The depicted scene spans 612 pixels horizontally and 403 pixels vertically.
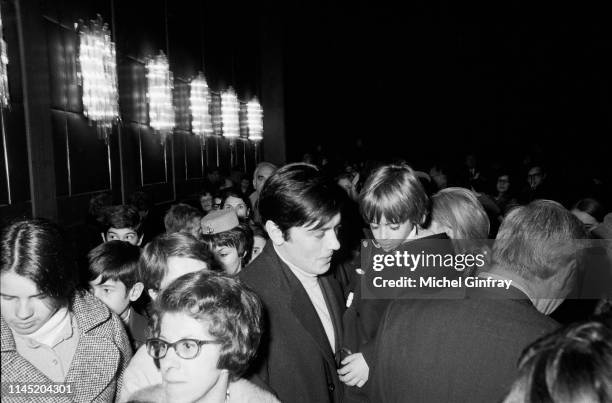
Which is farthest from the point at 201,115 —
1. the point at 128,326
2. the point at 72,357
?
the point at 72,357

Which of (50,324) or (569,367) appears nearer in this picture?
(569,367)

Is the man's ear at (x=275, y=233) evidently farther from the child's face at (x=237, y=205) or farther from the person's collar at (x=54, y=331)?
the child's face at (x=237, y=205)

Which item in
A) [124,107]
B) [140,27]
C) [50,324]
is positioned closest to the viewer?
[50,324]

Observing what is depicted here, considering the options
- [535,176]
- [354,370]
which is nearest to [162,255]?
[354,370]

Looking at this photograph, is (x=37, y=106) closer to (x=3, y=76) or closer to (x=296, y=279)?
(x=3, y=76)

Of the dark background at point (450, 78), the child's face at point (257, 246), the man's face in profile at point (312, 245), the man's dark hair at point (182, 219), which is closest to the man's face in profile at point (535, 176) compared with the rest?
the child's face at point (257, 246)

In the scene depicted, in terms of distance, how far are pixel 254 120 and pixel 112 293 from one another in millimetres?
13477

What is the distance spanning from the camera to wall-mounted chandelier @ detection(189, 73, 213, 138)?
10.8 m

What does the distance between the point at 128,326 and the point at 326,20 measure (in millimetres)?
17750

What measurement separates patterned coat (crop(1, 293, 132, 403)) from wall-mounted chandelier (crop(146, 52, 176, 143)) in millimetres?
7030

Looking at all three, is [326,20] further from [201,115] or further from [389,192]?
[389,192]

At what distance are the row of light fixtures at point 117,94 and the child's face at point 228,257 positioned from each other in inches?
98.4

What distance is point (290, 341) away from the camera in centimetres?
197

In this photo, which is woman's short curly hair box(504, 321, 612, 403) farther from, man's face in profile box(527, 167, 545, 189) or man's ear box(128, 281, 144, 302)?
man's face in profile box(527, 167, 545, 189)
